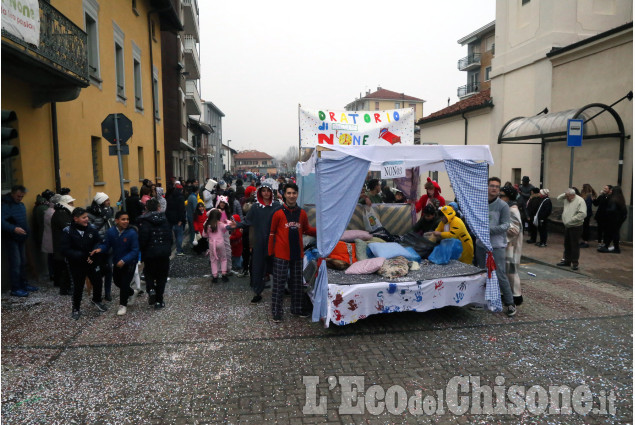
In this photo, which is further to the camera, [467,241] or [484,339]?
[467,241]

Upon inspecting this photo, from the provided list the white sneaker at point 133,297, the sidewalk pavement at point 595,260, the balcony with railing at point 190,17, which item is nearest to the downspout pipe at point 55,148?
the white sneaker at point 133,297

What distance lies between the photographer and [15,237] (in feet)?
22.9

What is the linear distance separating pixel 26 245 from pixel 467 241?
7.72 meters

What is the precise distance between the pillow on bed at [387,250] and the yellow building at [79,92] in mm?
5043

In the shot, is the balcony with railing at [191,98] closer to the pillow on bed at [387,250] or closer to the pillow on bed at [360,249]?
the pillow on bed at [360,249]

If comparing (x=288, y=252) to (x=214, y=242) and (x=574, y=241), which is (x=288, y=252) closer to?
(x=214, y=242)

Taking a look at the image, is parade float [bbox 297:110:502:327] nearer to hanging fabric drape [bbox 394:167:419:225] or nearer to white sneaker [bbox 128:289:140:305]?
white sneaker [bbox 128:289:140:305]

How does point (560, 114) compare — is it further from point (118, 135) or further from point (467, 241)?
point (118, 135)

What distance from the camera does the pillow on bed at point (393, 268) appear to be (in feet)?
19.1

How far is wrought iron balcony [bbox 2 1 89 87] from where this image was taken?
7.31 metres

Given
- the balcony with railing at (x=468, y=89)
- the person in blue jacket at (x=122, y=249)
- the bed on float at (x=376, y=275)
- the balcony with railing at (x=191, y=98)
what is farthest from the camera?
the balcony with railing at (x=468, y=89)

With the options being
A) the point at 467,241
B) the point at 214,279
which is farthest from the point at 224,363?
the point at 467,241

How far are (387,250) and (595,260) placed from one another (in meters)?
6.35

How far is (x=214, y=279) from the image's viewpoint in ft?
26.7
